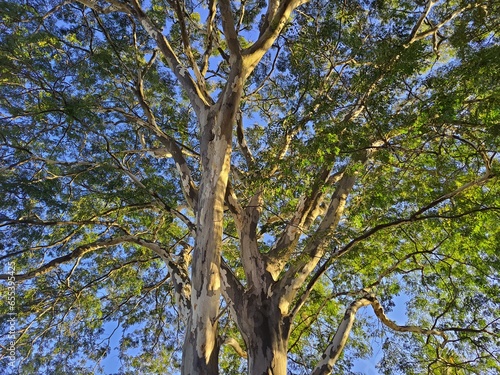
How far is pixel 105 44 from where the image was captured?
280 inches

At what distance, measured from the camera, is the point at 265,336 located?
436 centimetres

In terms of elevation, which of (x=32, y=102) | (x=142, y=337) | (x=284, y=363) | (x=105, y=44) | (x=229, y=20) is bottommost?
(x=284, y=363)

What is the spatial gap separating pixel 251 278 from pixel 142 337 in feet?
15.4

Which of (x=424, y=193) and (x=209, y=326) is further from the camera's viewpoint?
(x=424, y=193)

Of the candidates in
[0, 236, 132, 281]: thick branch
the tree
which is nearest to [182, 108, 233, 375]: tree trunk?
the tree

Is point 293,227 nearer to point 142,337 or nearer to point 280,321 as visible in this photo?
point 280,321

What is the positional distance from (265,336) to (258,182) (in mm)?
1908

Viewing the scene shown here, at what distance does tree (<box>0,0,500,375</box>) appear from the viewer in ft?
14.4

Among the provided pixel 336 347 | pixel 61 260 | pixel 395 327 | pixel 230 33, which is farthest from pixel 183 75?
pixel 395 327

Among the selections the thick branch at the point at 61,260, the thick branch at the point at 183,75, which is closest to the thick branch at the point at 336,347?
the thick branch at the point at 61,260

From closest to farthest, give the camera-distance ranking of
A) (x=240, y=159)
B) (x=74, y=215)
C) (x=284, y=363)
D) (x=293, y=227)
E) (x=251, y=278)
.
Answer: (x=284, y=363) → (x=251, y=278) → (x=293, y=227) → (x=74, y=215) → (x=240, y=159)

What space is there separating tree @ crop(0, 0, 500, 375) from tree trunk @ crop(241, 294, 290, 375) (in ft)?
0.07

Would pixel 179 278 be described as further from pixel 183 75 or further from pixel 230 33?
pixel 230 33

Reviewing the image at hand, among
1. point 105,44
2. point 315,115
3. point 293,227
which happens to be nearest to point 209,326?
point 293,227
